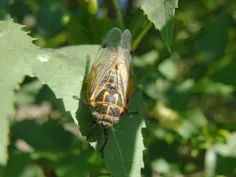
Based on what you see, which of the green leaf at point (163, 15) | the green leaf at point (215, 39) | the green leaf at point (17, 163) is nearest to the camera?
the green leaf at point (163, 15)

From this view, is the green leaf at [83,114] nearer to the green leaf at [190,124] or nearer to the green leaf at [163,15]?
the green leaf at [163,15]

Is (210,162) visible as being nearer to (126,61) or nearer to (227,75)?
(227,75)

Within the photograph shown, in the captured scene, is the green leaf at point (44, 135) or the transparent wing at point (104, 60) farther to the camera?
the green leaf at point (44, 135)

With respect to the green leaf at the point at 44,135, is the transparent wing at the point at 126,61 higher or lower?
higher

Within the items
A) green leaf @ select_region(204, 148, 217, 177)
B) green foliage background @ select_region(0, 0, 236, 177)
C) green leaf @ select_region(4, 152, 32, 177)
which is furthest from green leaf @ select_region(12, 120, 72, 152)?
green leaf @ select_region(204, 148, 217, 177)

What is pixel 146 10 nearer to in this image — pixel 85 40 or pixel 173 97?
pixel 85 40

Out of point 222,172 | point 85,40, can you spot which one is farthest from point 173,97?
point 85,40

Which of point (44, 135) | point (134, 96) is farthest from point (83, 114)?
point (44, 135)

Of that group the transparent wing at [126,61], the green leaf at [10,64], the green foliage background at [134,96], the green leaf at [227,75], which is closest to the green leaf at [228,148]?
the green foliage background at [134,96]
